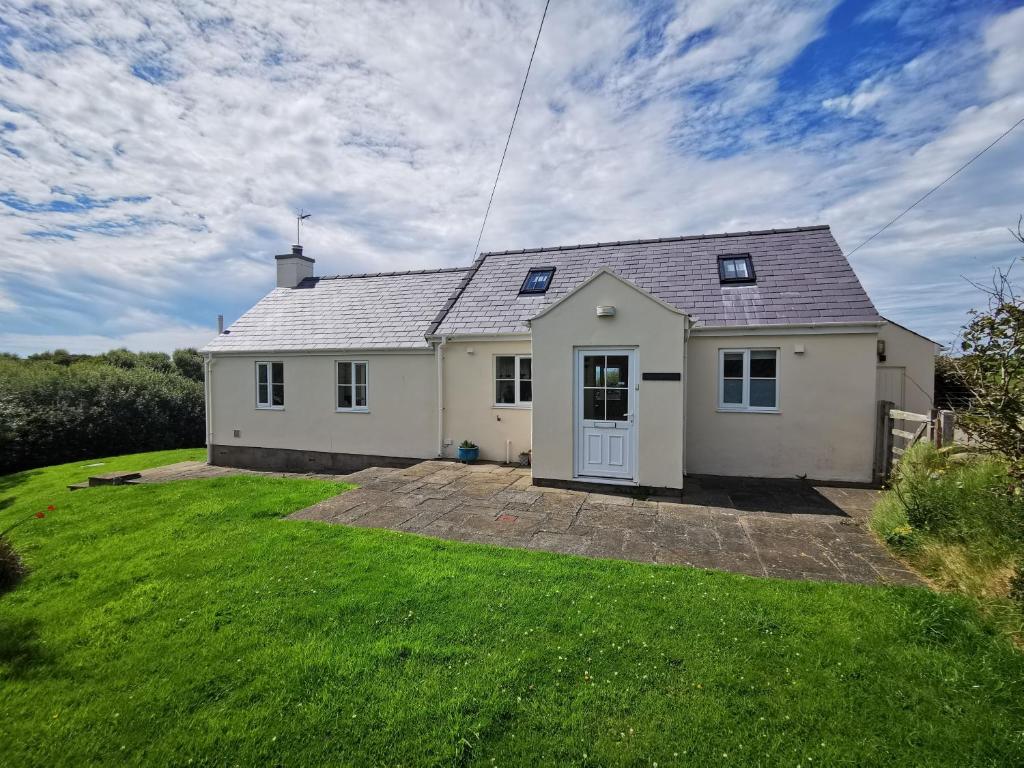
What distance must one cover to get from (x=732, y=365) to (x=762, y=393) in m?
0.90

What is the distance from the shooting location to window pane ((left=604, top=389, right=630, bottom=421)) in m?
8.67

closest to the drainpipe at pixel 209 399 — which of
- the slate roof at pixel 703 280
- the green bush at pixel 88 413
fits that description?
the green bush at pixel 88 413

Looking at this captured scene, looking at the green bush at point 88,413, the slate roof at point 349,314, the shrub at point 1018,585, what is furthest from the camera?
the green bush at point 88,413

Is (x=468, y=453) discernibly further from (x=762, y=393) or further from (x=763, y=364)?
(x=763, y=364)

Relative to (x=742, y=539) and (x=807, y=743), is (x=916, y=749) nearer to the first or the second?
(x=807, y=743)

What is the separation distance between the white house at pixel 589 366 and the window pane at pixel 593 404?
4 cm

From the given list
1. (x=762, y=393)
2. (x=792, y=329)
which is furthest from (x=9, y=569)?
(x=792, y=329)

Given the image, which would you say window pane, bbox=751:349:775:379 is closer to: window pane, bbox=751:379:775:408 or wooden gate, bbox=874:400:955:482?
window pane, bbox=751:379:775:408

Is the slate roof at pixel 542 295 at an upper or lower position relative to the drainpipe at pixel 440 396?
upper

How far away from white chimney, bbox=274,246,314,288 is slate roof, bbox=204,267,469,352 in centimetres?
39

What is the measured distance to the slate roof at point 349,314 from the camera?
44.0 ft

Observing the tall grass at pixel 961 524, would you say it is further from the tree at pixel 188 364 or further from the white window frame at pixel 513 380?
the tree at pixel 188 364

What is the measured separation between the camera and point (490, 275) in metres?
14.2

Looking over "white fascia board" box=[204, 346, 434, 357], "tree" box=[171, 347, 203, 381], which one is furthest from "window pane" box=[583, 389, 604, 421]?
"tree" box=[171, 347, 203, 381]
